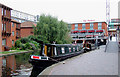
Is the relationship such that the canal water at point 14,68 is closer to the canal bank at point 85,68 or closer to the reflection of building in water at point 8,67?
the reflection of building in water at point 8,67

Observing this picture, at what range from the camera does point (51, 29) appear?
1679 inches

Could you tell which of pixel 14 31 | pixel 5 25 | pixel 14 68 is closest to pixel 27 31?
pixel 14 31

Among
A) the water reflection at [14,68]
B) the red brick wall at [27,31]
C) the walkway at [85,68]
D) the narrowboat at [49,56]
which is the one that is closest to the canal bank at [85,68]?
the walkway at [85,68]

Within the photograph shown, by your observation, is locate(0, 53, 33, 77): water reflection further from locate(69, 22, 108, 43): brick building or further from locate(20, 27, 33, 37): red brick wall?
locate(69, 22, 108, 43): brick building

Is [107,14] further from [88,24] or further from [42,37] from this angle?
[42,37]

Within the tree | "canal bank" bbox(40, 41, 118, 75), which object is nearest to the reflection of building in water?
"canal bank" bbox(40, 41, 118, 75)

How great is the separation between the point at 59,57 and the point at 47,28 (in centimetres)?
2537

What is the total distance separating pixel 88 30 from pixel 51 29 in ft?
112

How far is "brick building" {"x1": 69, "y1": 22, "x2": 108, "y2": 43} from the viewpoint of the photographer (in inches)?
2788

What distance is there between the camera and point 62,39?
4456cm

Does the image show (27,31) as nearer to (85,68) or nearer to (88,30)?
(88,30)

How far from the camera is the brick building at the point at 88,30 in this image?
70.8 metres

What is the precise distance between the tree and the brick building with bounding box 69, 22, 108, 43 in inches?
1038

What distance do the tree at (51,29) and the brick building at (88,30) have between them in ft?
86.5
